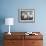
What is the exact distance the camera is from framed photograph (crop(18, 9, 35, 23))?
4.48m

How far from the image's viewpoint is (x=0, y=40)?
4547mm

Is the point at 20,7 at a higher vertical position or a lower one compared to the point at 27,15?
higher

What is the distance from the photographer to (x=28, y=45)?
395 centimetres

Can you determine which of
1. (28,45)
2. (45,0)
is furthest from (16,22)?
(45,0)

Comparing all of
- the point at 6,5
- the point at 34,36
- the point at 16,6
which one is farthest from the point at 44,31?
the point at 6,5

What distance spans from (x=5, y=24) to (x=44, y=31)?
1.38 meters

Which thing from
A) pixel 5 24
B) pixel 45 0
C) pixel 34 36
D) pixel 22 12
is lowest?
pixel 34 36

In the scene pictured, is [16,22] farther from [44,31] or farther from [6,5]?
[44,31]

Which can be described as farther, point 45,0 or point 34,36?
point 45,0

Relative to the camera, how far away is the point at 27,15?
450cm

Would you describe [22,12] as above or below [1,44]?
above

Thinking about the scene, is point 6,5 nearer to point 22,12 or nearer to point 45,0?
point 22,12

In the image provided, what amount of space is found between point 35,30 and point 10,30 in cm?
88

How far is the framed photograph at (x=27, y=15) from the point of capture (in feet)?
14.7
